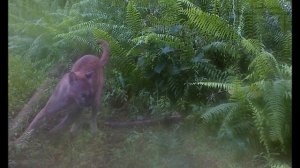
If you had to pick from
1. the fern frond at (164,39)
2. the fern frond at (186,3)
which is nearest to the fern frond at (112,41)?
the fern frond at (164,39)

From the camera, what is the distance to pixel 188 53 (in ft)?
13.0

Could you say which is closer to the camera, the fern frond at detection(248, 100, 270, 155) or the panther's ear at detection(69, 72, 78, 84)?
the fern frond at detection(248, 100, 270, 155)

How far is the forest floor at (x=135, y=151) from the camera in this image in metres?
3.07

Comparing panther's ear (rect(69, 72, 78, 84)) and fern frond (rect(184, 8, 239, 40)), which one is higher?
fern frond (rect(184, 8, 239, 40))

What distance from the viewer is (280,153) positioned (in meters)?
3.05

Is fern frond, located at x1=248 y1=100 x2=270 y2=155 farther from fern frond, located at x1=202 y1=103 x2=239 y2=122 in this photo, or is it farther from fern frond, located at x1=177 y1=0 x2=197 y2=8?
fern frond, located at x1=177 y1=0 x2=197 y2=8

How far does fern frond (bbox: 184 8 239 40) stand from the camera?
3832 mm

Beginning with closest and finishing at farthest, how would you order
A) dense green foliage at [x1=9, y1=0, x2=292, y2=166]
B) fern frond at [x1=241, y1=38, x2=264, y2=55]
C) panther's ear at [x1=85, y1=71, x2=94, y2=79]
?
dense green foliage at [x1=9, y1=0, x2=292, y2=166] < panther's ear at [x1=85, y1=71, x2=94, y2=79] < fern frond at [x1=241, y1=38, x2=264, y2=55]

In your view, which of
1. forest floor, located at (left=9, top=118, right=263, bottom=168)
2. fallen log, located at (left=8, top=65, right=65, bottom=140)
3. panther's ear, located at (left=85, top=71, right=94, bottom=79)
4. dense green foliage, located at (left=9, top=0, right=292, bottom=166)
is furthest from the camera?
panther's ear, located at (left=85, top=71, right=94, bottom=79)

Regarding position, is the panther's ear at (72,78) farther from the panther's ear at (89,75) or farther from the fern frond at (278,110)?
the fern frond at (278,110)

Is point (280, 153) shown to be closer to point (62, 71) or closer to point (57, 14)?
point (62, 71)

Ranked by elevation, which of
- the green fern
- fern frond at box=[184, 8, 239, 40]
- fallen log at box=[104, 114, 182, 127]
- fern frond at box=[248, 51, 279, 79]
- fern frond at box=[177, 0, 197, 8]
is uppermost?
fern frond at box=[177, 0, 197, 8]

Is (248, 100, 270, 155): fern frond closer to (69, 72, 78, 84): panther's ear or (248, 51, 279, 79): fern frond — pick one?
(248, 51, 279, 79): fern frond

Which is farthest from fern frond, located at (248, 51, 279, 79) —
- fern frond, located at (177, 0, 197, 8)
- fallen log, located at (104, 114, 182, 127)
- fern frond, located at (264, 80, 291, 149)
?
fern frond, located at (177, 0, 197, 8)
